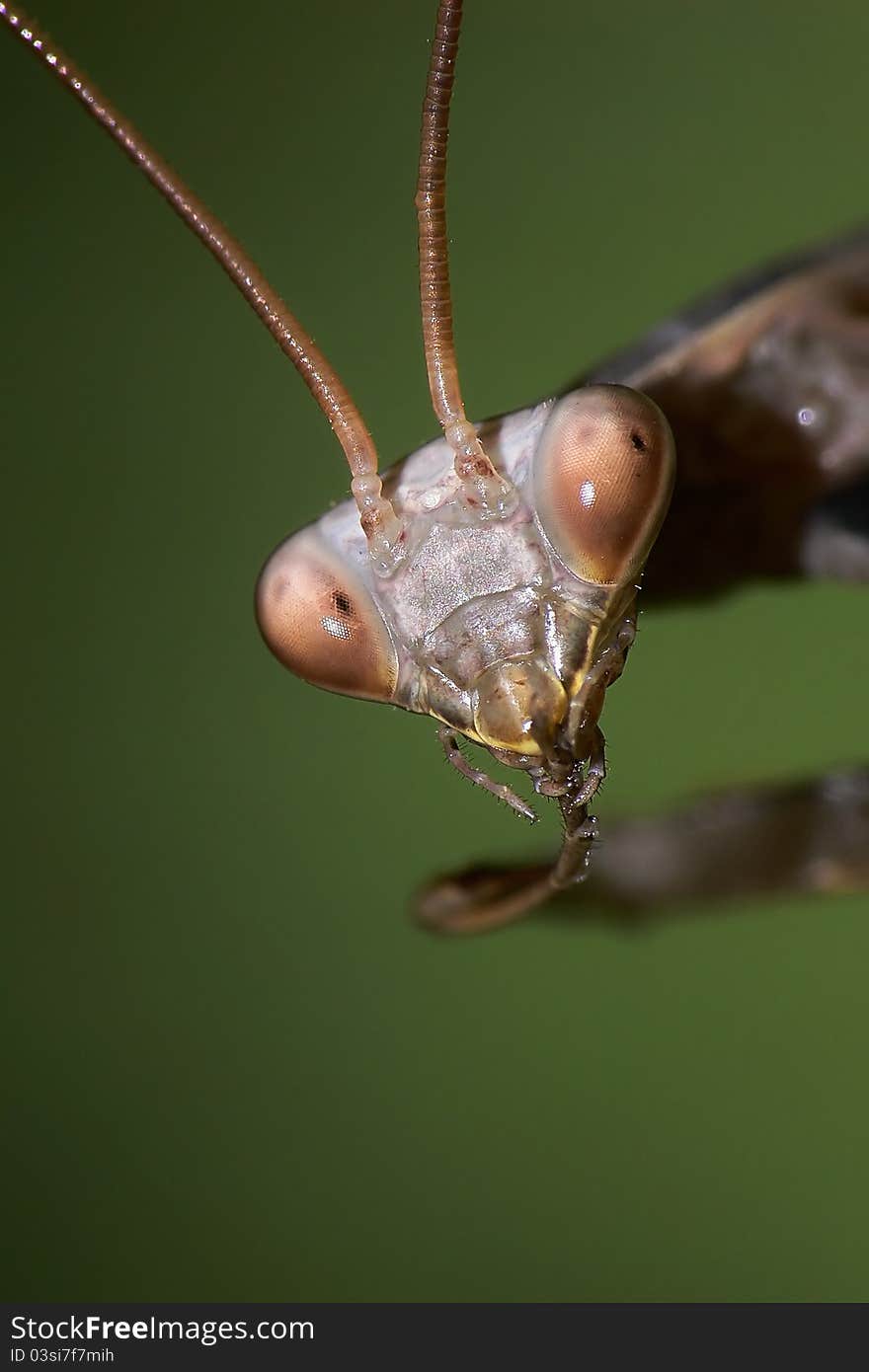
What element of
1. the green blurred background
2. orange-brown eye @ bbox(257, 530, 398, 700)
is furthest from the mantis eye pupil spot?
the green blurred background

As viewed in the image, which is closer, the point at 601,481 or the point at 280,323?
the point at 601,481

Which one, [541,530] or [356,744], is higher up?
[356,744]

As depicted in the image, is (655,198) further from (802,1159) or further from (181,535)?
(802,1159)

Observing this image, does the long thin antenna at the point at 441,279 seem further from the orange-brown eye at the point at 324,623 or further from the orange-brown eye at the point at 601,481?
the orange-brown eye at the point at 324,623

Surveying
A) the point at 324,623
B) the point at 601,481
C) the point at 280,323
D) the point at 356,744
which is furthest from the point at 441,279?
the point at 356,744

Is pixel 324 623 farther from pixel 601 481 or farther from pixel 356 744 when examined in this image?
pixel 356 744

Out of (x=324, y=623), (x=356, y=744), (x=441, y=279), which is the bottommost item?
(x=324, y=623)
